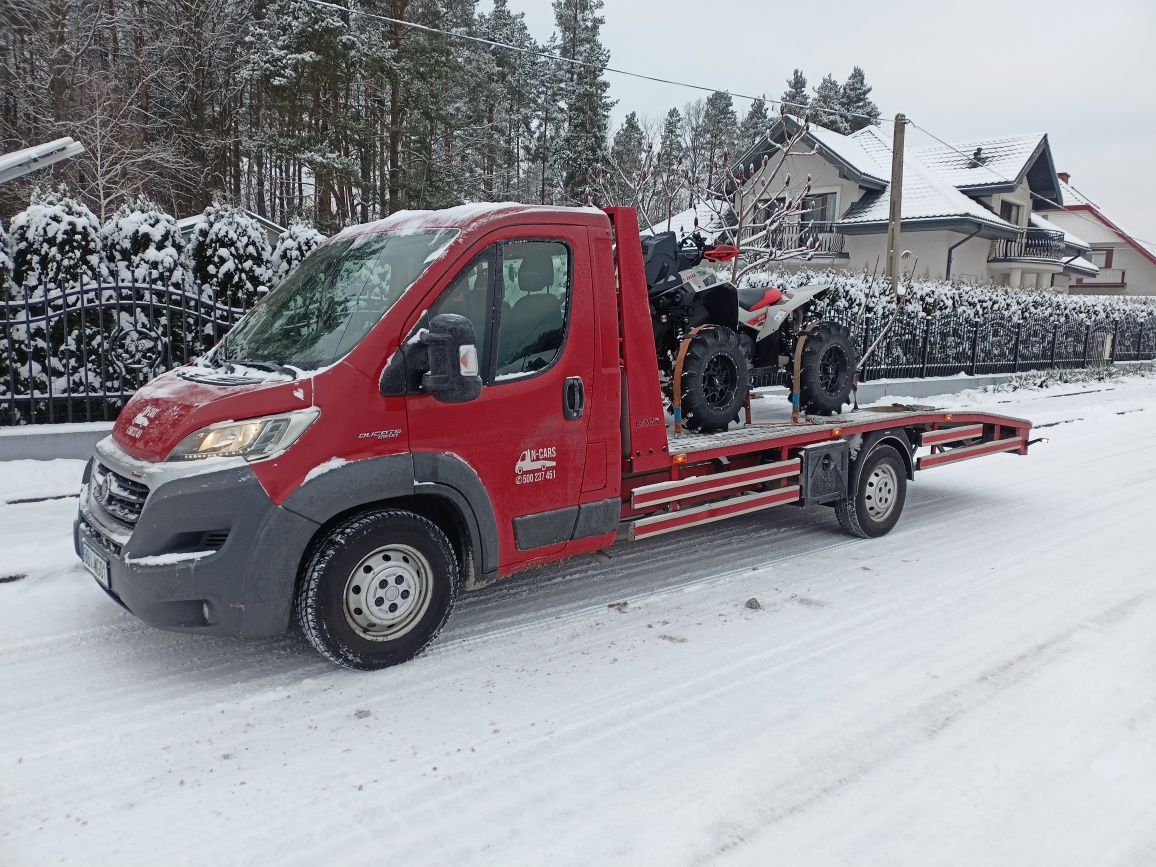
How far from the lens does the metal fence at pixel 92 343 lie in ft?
25.5

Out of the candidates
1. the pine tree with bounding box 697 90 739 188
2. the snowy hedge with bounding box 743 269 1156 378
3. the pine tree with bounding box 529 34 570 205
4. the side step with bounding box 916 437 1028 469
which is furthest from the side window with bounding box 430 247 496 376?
the pine tree with bounding box 697 90 739 188

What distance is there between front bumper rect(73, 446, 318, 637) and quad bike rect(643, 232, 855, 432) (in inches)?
114

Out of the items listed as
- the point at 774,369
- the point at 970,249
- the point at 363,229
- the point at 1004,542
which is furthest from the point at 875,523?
the point at 970,249

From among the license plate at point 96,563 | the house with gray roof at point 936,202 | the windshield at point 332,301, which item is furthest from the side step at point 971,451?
the house with gray roof at point 936,202

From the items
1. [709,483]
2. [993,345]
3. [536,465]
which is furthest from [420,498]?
[993,345]

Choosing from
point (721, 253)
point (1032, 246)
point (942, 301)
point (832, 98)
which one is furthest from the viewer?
point (832, 98)

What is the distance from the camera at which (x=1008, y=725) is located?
11.6 feet

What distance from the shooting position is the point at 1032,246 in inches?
1393

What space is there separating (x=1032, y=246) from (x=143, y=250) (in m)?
37.1

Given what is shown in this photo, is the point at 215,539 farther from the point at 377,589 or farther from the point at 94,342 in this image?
the point at 94,342

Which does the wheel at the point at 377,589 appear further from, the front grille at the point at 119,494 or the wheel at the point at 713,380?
the wheel at the point at 713,380

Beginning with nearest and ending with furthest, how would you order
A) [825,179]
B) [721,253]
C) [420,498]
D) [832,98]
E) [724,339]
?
[420,498] → [724,339] → [721,253] → [825,179] → [832,98]

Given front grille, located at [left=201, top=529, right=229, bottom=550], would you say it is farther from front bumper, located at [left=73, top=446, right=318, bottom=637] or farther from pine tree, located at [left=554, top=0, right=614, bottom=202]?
pine tree, located at [left=554, top=0, right=614, bottom=202]

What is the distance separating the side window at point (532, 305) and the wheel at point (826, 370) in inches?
113
